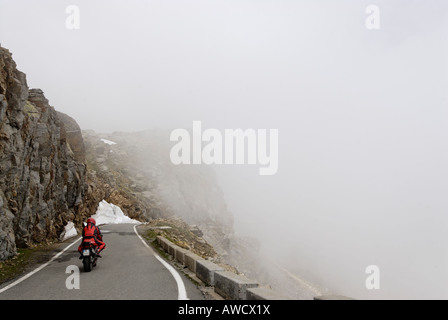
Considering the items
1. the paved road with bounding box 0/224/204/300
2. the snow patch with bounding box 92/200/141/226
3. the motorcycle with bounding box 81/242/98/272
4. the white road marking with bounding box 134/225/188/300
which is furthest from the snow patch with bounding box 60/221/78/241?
the motorcycle with bounding box 81/242/98/272

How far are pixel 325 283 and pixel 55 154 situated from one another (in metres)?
109

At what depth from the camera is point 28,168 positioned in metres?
16.4

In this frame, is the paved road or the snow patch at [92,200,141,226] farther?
the snow patch at [92,200,141,226]

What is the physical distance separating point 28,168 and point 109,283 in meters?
10.8

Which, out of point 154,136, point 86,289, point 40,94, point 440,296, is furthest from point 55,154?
point 440,296

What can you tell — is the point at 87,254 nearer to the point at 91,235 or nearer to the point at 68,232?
the point at 91,235

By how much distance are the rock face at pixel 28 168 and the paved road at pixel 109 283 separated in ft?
9.90

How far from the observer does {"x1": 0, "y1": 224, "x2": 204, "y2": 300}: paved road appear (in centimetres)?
727

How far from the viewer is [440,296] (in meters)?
146

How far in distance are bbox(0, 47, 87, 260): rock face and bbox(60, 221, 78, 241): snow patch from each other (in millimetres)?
354

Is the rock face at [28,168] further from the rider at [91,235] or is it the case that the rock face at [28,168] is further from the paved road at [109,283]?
the rider at [91,235]

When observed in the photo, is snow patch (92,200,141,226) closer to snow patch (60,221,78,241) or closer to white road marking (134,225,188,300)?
snow patch (60,221,78,241)

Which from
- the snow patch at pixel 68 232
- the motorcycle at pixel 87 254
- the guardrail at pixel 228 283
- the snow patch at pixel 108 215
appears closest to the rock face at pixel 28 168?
the snow patch at pixel 68 232
